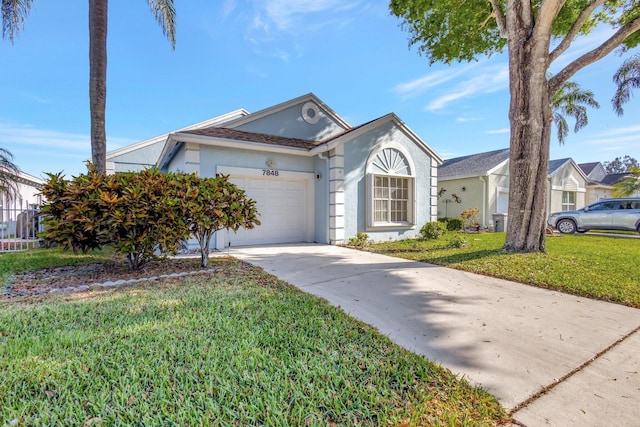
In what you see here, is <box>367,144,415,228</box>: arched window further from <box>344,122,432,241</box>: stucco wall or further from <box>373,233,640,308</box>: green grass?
<box>373,233,640,308</box>: green grass

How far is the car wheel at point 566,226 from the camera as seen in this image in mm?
14930

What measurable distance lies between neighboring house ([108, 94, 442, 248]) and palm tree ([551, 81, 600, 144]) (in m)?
16.4

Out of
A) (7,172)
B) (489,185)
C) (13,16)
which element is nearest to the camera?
(13,16)

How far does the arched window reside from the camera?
34.9 ft

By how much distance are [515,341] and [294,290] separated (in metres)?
2.94

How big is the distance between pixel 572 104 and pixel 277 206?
2379cm

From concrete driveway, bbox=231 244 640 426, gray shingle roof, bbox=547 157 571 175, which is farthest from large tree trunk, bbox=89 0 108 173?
gray shingle roof, bbox=547 157 571 175

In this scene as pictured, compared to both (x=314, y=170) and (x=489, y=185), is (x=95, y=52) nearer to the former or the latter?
(x=314, y=170)

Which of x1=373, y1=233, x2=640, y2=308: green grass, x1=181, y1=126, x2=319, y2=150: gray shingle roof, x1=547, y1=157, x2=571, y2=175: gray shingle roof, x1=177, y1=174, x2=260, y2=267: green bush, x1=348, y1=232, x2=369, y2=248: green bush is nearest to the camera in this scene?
x1=373, y1=233, x2=640, y2=308: green grass

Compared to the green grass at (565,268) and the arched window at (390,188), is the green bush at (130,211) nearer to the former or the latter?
the green grass at (565,268)

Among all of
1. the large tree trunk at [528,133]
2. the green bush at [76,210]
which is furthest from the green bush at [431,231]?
the green bush at [76,210]

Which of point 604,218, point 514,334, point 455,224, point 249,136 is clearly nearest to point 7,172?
point 249,136

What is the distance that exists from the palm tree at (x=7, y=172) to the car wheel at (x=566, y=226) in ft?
76.5

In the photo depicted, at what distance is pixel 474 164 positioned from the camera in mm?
18812
